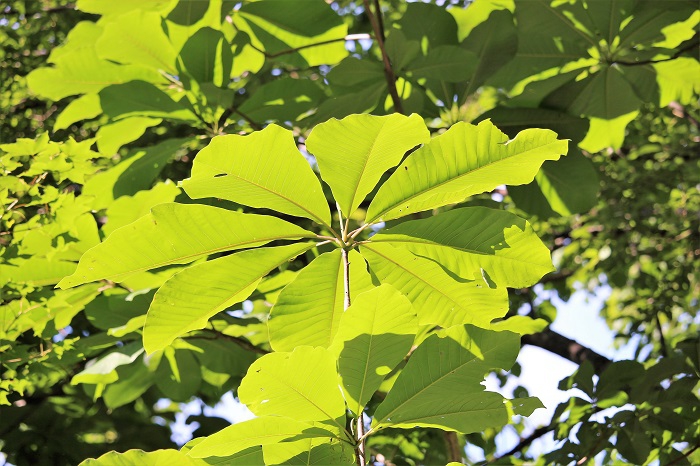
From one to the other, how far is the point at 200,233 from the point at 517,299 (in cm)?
214

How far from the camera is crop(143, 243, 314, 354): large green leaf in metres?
1.12

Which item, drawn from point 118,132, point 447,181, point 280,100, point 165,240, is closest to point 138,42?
point 118,132

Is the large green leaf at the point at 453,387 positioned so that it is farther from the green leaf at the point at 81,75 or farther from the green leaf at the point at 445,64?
the green leaf at the point at 81,75

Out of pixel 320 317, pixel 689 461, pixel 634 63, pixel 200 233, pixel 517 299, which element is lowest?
pixel 689 461

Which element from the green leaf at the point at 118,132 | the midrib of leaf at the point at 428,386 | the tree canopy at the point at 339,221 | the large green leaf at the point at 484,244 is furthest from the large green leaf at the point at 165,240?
the green leaf at the point at 118,132

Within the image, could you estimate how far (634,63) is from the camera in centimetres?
218

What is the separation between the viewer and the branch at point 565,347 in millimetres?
2822

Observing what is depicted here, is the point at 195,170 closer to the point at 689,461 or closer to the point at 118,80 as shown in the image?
the point at 118,80

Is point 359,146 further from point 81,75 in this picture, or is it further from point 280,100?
point 81,75

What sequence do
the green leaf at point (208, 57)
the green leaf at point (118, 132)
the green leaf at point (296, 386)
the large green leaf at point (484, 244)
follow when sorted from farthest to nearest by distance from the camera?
the green leaf at point (118, 132) < the green leaf at point (208, 57) < the large green leaf at point (484, 244) < the green leaf at point (296, 386)

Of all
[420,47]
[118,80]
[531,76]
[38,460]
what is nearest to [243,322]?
[118,80]

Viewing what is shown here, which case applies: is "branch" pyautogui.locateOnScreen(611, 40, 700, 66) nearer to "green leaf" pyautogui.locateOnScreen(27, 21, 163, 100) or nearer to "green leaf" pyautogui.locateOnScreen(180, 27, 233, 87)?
"green leaf" pyautogui.locateOnScreen(180, 27, 233, 87)

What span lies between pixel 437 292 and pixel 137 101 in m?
1.17

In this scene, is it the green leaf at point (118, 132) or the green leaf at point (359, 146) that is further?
the green leaf at point (118, 132)
